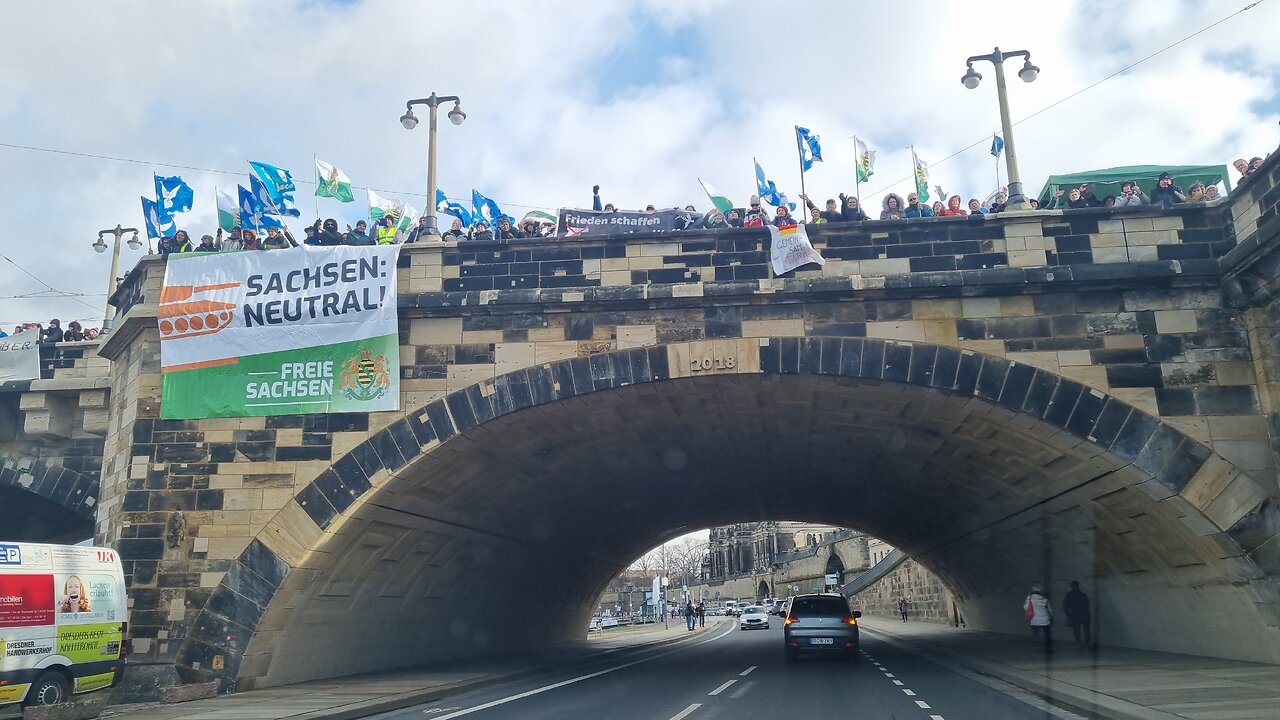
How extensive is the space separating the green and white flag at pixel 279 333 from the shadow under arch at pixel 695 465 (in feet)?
4.68

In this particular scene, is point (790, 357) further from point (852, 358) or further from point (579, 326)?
point (579, 326)

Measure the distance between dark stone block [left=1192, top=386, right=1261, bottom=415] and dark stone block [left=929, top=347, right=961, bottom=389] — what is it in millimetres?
3129

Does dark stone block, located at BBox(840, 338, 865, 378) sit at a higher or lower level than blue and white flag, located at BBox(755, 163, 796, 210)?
lower

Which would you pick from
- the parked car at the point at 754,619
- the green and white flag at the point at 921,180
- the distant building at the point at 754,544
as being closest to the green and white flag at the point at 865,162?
the green and white flag at the point at 921,180

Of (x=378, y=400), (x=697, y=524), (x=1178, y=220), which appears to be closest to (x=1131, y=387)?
(x=1178, y=220)

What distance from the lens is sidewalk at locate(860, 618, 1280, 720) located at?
9797 millimetres

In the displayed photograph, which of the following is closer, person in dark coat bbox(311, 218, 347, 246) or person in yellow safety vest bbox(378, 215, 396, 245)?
person in dark coat bbox(311, 218, 347, 246)

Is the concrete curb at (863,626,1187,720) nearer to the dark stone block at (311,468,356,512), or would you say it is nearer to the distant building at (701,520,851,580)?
the dark stone block at (311,468,356,512)

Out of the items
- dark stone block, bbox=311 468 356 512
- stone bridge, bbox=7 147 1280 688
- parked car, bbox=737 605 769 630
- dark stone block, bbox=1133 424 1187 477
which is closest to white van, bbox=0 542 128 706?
stone bridge, bbox=7 147 1280 688

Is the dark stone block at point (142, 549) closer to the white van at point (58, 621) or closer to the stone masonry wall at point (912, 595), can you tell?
the white van at point (58, 621)

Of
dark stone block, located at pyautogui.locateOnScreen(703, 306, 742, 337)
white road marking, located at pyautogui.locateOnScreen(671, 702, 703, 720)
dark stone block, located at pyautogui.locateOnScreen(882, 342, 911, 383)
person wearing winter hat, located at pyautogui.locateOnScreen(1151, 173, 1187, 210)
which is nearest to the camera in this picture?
white road marking, located at pyautogui.locateOnScreen(671, 702, 703, 720)

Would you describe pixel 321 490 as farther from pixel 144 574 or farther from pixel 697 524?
pixel 697 524

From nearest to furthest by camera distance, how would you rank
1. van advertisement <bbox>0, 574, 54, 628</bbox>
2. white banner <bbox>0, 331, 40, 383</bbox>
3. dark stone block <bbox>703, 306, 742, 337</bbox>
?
van advertisement <bbox>0, 574, 54, 628</bbox> < dark stone block <bbox>703, 306, 742, 337</bbox> < white banner <bbox>0, 331, 40, 383</bbox>

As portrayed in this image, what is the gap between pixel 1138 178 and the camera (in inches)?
717
